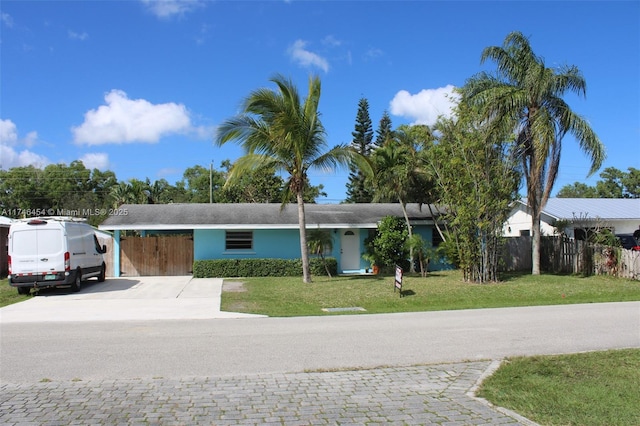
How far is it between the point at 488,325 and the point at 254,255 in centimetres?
1489

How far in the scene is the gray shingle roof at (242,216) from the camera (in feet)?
72.0

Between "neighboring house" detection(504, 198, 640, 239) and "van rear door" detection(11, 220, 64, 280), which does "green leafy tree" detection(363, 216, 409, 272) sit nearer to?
"neighboring house" detection(504, 198, 640, 239)

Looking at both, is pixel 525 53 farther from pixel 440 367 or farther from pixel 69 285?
pixel 69 285

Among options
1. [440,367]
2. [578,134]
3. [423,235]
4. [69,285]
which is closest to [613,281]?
[578,134]

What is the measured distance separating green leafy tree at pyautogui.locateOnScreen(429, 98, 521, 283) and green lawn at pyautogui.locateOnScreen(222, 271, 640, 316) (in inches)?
46.3

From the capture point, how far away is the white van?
52.2 feet

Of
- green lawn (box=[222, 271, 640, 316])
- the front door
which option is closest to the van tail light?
green lawn (box=[222, 271, 640, 316])

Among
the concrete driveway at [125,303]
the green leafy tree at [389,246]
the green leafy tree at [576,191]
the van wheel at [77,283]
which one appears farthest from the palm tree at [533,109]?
the green leafy tree at [576,191]

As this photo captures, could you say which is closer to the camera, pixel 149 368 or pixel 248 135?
pixel 149 368

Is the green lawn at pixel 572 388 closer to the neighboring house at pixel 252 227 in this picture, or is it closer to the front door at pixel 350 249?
the neighboring house at pixel 252 227

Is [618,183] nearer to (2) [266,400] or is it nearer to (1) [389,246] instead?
(1) [389,246]

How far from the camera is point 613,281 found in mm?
18516

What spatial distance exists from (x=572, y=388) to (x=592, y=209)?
30.1 m

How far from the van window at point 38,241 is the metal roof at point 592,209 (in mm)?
25211
